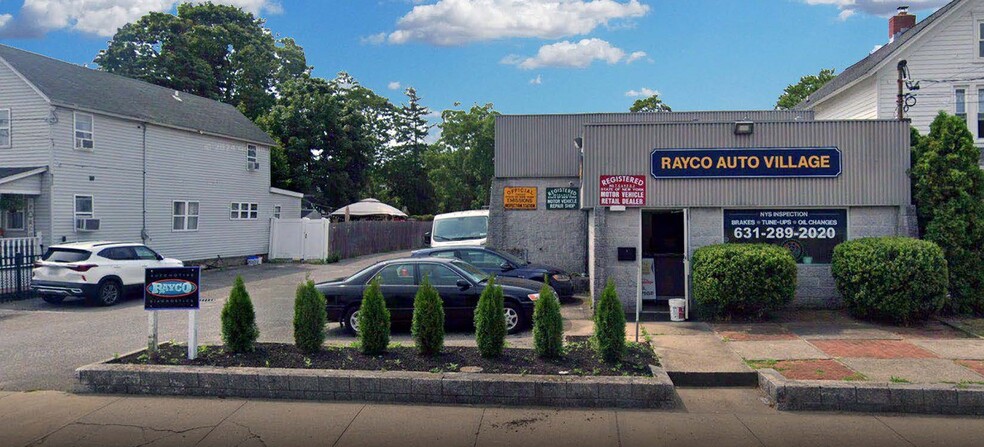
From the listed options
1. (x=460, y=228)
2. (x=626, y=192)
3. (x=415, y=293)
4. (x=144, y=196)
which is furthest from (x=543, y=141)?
(x=144, y=196)

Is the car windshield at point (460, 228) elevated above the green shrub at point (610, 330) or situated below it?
above

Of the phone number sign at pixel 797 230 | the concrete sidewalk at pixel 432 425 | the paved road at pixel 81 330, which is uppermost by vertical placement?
the phone number sign at pixel 797 230

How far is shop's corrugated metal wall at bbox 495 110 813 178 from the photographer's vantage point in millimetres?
19031

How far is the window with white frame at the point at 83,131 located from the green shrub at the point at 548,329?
702 inches

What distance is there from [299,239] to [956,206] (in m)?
23.7

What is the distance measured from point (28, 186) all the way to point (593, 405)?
18.1m

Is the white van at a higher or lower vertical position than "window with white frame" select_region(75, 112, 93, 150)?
lower

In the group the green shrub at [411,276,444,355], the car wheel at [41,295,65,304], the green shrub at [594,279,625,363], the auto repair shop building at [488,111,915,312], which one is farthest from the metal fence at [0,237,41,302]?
the green shrub at [594,279,625,363]

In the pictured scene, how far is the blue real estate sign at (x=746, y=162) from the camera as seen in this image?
11891mm

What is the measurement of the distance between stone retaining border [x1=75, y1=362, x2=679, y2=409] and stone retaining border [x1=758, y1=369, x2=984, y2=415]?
3.89 ft

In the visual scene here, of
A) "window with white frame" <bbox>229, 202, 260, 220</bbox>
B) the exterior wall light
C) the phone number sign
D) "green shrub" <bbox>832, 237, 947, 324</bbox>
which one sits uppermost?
the exterior wall light

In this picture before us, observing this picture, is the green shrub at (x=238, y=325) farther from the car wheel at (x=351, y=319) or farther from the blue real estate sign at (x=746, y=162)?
the blue real estate sign at (x=746, y=162)

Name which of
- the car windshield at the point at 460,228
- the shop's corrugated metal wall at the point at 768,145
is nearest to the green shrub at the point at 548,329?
the shop's corrugated metal wall at the point at 768,145

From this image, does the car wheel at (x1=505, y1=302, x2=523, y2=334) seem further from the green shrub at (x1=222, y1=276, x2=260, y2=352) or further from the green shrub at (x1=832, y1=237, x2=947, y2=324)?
the green shrub at (x1=832, y1=237, x2=947, y2=324)
